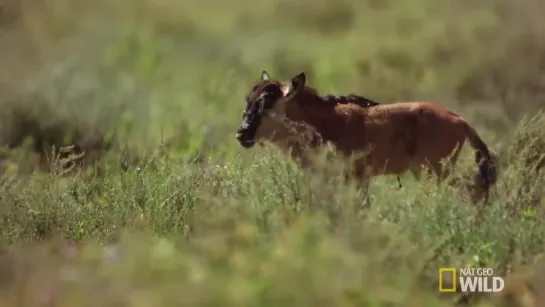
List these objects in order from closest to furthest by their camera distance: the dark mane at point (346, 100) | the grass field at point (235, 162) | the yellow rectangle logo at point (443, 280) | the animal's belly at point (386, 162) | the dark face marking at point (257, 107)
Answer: the grass field at point (235, 162) → the yellow rectangle logo at point (443, 280) → the dark face marking at point (257, 107) → the animal's belly at point (386, 162) → the dark mane at point (346, 100)

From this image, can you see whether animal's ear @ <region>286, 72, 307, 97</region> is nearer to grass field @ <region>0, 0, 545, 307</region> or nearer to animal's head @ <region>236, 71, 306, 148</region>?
animal's head @ <region>236, 71, 306, 148</region>

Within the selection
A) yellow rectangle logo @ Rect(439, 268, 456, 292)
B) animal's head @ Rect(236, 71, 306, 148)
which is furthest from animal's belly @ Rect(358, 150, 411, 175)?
yellow rectangle logo @ Rect(439, 268, 456, 292)

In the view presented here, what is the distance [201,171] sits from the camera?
5551 mm

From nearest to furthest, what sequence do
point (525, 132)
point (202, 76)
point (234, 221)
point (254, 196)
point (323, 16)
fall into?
point (234, 221) < point (254, 196) < point (525, 132) < point (323, 16) < point (202, 76)

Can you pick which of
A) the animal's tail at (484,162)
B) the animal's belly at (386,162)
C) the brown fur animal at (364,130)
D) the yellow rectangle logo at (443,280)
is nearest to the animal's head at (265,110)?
the brown fur animal at (364,130)

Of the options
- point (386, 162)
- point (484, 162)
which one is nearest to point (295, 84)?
point (386, 162)

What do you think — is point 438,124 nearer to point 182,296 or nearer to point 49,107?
point 182,296

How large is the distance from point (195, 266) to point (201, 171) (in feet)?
5.13

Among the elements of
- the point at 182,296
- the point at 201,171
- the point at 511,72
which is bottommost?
the point at 182,296

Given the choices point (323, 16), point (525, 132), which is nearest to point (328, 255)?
point (525, 132)

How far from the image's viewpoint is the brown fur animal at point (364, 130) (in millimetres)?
5441

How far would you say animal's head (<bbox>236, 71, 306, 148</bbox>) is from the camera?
5418 mm

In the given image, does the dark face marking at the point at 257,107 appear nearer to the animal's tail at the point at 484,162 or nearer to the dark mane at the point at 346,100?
the dark mane at the point at 346,100

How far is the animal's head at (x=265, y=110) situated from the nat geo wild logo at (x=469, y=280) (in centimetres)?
153
